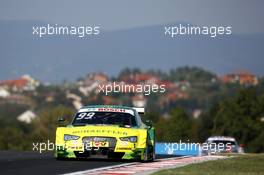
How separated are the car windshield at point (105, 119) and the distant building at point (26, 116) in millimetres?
122069

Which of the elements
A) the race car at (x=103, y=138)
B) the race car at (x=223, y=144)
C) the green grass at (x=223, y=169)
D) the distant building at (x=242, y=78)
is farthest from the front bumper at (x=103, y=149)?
the distant building at (x=242, y=78)

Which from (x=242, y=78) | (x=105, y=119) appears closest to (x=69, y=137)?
(x=105, y=119)

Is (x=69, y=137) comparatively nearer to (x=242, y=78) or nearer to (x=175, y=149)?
(x=175, y=149)

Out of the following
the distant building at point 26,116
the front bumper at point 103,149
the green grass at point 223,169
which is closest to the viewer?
the green grass at point 223,169

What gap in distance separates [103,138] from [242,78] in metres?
129

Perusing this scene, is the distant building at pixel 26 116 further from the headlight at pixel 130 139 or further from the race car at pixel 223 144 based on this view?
the headlight at pixel 130 139

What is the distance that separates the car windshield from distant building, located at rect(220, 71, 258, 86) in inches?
4954

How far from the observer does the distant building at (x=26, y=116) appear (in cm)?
14862

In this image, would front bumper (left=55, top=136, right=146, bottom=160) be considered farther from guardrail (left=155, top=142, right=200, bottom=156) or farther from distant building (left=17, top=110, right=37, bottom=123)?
distant building (left=17, top=110, right=37, bottom=123)

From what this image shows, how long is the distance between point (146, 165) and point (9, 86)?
14289 cm

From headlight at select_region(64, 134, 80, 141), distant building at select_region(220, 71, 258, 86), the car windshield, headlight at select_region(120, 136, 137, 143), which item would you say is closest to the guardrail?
the car windshield

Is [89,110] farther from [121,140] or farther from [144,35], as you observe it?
[144,35]

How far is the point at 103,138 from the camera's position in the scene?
2236cm

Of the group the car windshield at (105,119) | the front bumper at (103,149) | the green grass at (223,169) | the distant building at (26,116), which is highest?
the distant building at (26,116)
